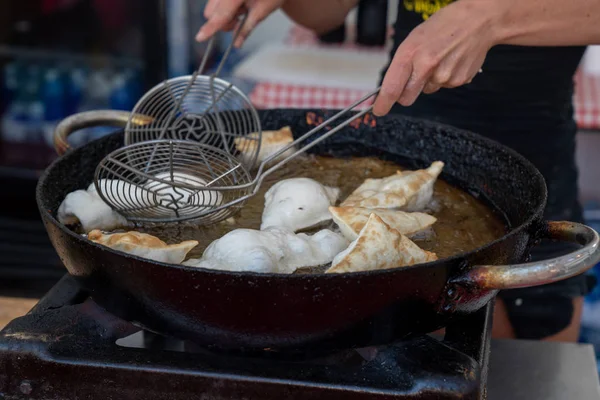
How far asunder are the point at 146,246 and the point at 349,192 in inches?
18.4

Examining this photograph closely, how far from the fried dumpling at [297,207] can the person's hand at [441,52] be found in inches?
6.6

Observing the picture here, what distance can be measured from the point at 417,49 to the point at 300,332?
0.49 metres

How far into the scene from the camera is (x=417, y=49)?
44.0 inches

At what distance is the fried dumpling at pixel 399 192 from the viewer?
3.98 feet

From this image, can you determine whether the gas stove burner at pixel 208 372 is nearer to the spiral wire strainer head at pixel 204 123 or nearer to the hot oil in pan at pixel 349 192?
the hot oil in pan at pixel 349 192

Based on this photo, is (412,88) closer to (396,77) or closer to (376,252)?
(396,77)

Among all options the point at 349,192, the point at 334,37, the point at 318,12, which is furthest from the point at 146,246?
the point at 334,37

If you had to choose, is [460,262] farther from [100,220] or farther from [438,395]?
[100,220]

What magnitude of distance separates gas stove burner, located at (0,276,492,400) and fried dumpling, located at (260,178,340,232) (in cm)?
25

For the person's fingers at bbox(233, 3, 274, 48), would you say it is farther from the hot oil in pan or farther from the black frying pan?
the black frying pan

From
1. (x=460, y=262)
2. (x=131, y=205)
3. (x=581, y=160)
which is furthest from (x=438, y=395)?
(x=581, y=160)

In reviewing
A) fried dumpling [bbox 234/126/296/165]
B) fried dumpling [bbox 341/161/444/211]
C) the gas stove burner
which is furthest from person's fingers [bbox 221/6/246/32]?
the gas stove burner

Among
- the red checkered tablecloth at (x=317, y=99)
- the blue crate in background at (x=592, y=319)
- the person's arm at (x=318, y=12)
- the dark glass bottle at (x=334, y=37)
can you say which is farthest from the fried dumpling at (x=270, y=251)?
the dark glass bottle at (x=334, y=37)

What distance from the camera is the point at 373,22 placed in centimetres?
301
